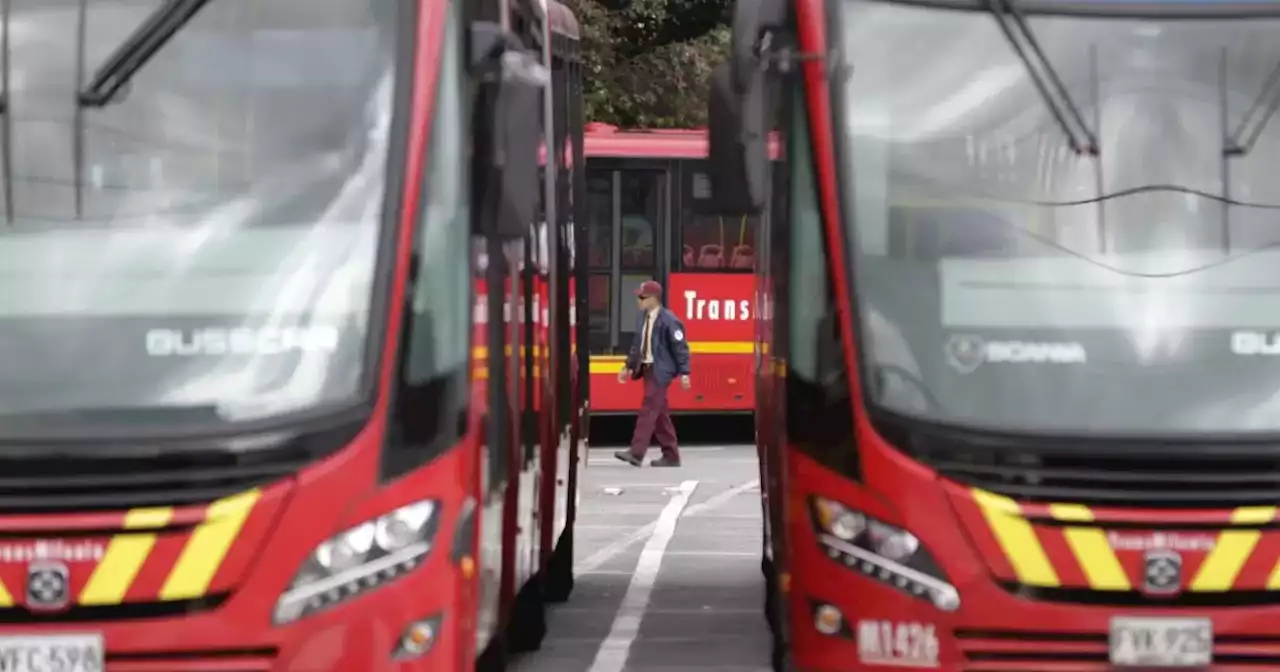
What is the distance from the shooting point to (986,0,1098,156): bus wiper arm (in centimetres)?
702

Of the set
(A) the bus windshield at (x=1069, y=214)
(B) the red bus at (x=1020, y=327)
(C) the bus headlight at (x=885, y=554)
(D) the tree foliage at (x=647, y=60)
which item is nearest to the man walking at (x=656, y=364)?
(D) the tree foliage at (x=647, y=60)

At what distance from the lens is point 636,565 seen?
13.2m

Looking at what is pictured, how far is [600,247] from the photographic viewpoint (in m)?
23.3

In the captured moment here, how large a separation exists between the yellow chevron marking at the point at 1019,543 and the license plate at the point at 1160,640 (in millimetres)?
264

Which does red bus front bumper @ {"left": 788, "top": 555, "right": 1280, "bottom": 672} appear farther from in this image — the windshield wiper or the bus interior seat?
the bus interior seat

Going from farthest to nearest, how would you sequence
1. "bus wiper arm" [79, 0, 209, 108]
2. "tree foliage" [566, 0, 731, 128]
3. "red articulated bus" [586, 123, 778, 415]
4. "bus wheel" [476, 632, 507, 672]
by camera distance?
"tree foliage" [566, 0, 731, 128] < "red articulated bus" [586, 123, 778, 415] < "bus wheel" [476, 632, 507, 672] < "bus wiper arm" [79, 0, 209, 108]

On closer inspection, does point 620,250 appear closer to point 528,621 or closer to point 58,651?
point 528,621

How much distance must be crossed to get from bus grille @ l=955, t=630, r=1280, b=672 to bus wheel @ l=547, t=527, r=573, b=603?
490 centimetres

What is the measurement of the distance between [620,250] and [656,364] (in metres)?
4.44

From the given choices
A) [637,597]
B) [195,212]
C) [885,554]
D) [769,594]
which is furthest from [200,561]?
[637,597]

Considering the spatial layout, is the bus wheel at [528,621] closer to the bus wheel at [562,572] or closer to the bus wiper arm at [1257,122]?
the bus wheel at [562,572]

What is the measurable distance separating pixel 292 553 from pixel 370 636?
1.10 feet

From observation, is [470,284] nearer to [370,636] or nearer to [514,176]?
[514,176]

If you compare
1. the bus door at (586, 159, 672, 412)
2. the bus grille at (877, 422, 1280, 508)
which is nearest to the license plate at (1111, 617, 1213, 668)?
the bus grille at (877, 422, 1280, 508)
